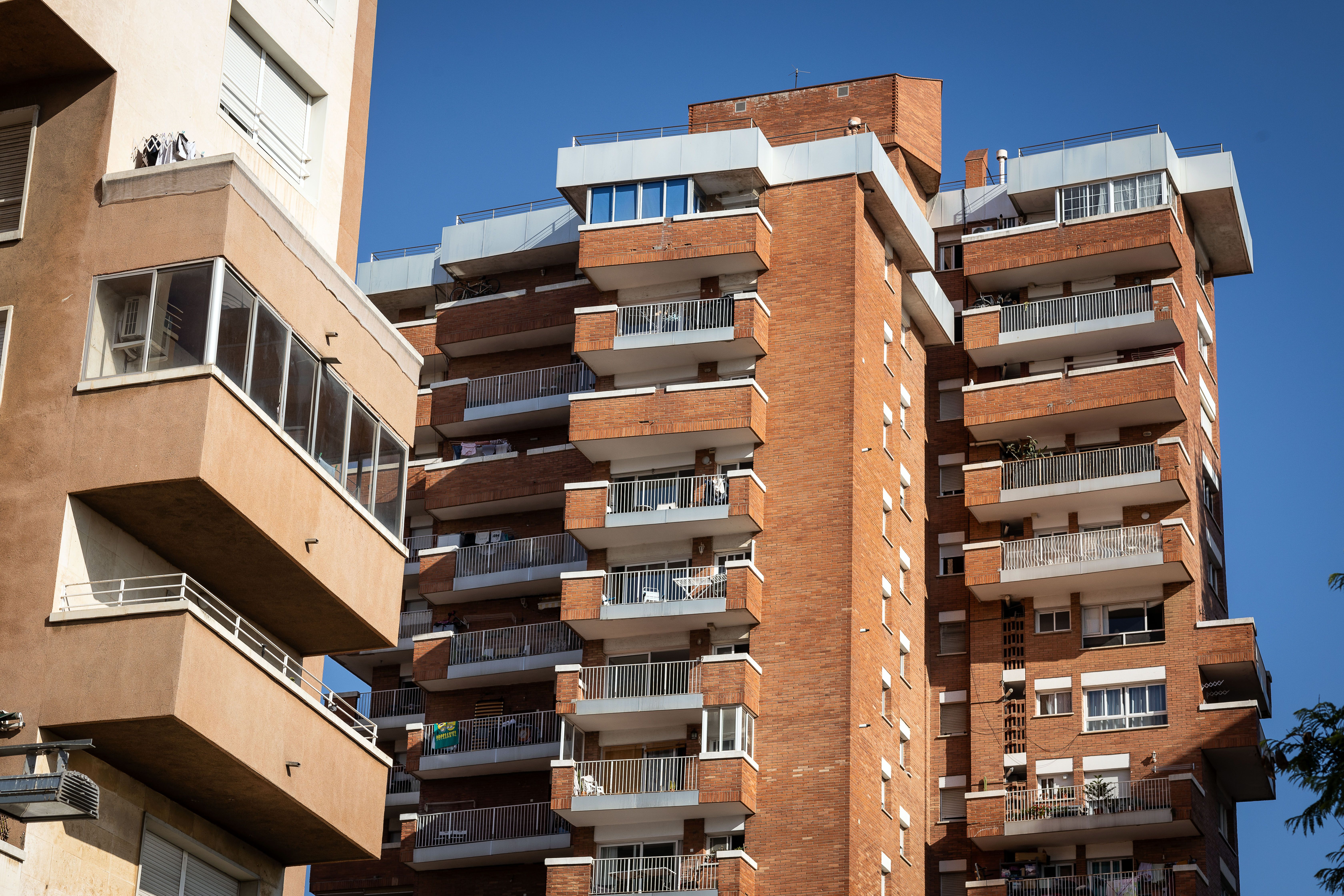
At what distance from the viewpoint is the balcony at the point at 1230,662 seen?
62.3m

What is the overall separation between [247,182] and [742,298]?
107ft

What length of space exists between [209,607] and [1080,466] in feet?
129

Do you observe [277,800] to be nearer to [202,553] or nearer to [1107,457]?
[202,553]

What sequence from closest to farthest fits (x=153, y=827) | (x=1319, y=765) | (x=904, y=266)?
1. (x=153, y=827)
2. (x=1319, y=765)
3. (x=904, y=266)

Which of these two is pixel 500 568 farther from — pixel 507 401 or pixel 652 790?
pixel 652 790

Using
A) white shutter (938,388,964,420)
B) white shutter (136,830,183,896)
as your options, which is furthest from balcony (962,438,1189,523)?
white shutter (136,830,183,896)

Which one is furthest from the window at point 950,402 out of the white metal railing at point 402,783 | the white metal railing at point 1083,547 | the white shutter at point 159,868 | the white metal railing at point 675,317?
the white shutter at point 159,868

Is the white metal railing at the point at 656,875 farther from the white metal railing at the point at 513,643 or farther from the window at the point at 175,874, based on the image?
the window at the point at 175,874

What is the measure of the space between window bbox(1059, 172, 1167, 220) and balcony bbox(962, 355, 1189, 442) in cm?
529

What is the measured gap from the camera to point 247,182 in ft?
103

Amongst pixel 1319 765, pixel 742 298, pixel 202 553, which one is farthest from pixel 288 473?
pixel 742 298

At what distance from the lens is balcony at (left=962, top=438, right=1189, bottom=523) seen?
64500mm

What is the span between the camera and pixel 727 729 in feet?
190

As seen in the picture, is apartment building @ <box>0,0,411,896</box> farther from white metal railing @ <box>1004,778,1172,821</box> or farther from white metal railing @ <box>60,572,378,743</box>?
white metal railing @ <box>1004,778,1172,821</box>
